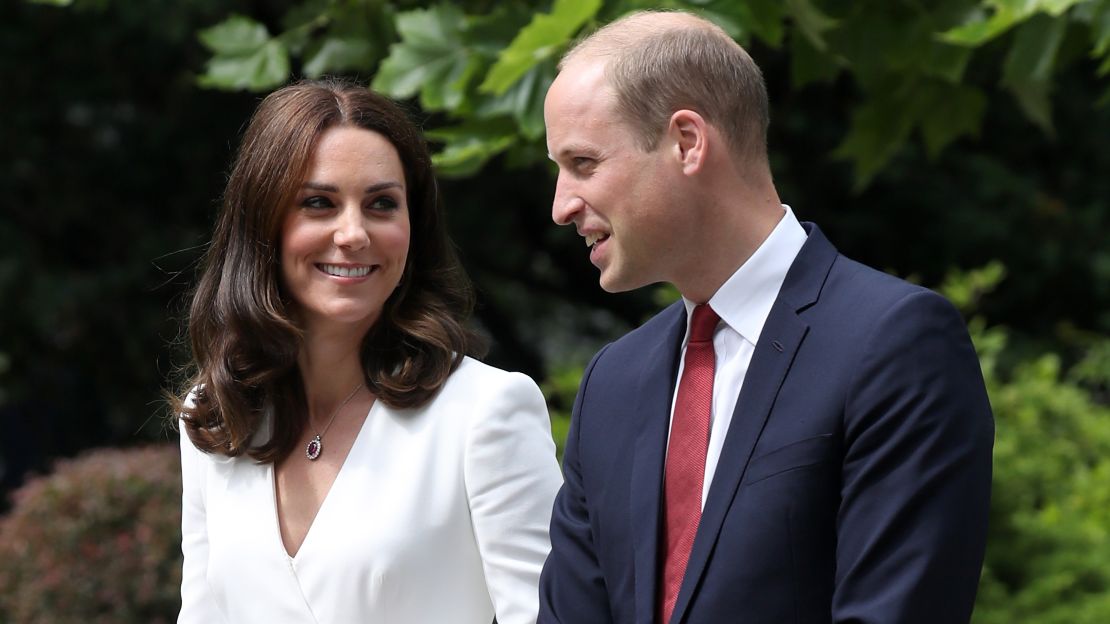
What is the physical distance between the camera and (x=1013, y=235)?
853 cm

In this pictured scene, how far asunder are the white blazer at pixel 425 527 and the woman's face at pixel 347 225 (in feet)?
0.80

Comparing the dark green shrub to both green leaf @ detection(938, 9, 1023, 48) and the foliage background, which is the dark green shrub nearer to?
the foliage background

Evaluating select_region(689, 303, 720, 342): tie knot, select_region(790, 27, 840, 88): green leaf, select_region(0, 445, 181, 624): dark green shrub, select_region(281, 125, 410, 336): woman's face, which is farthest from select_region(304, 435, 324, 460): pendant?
select_region(0, 445, 181, 624): dark green shrub

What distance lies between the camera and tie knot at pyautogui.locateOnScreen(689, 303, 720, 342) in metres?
2.21

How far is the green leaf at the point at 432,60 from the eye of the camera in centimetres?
388

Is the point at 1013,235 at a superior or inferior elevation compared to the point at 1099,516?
inferior

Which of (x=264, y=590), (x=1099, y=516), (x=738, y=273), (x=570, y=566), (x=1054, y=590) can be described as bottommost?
(x=1099, y=516)

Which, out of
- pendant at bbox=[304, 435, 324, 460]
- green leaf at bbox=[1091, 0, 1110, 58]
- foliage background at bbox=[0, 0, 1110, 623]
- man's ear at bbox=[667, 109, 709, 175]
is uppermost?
man's ear at bbox=[667, 109, 709, 175]

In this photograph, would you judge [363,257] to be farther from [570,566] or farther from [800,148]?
[800,148]

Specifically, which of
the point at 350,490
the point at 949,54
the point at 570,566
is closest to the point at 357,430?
the point at 350,490

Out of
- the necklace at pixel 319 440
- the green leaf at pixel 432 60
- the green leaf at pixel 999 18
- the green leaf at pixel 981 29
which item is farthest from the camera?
the green leaf at pixel 432 60

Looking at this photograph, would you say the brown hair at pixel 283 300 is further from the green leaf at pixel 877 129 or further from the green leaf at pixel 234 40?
the green leaf at pixel 877 129

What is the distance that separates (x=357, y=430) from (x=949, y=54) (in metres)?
1.99

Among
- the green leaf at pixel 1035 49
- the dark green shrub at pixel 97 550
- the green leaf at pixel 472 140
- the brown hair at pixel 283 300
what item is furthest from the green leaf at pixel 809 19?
the dark green shrub at pixel 97 550
